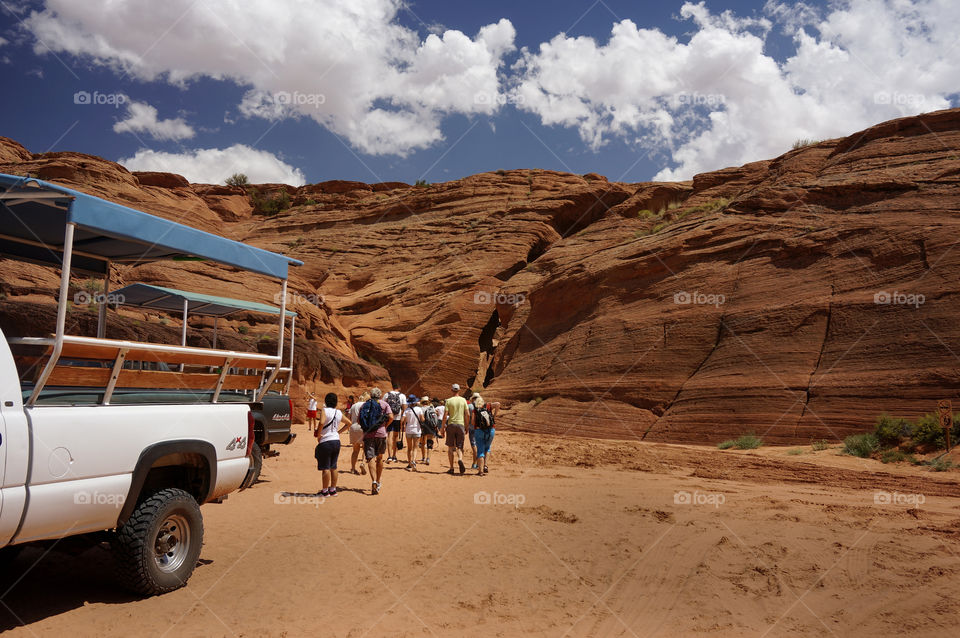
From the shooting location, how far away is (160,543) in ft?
17.0

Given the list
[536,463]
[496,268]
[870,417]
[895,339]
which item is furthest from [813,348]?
[496,268]

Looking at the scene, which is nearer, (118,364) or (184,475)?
(118,364)

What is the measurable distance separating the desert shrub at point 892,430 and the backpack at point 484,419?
9095mm

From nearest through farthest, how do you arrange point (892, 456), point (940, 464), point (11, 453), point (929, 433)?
1. point (11, 453)
2. point (940, 464)
3. point (892, 456)
4. point (929, 433)

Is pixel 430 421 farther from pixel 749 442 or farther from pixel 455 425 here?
pixel 749 442

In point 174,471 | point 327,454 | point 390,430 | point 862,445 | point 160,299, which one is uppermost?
point 160,299

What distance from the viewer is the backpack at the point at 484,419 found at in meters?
12.6

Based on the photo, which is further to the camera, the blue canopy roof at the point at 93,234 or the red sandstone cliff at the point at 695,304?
the red sandstone cliff at the point at 695,304

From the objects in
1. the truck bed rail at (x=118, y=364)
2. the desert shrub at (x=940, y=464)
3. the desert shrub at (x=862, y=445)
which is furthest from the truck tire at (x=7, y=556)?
the desert shrub at (x=862, y=445)

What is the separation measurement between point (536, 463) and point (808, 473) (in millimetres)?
5906

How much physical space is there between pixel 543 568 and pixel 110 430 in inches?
165

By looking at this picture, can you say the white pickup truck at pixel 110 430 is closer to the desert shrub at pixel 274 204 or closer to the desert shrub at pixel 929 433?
the desert shrub at pixel 929 433

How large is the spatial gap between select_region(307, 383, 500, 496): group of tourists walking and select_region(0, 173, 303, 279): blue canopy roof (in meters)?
3.18

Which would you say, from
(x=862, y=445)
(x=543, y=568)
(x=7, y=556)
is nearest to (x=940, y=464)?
(x=862, y=445)
